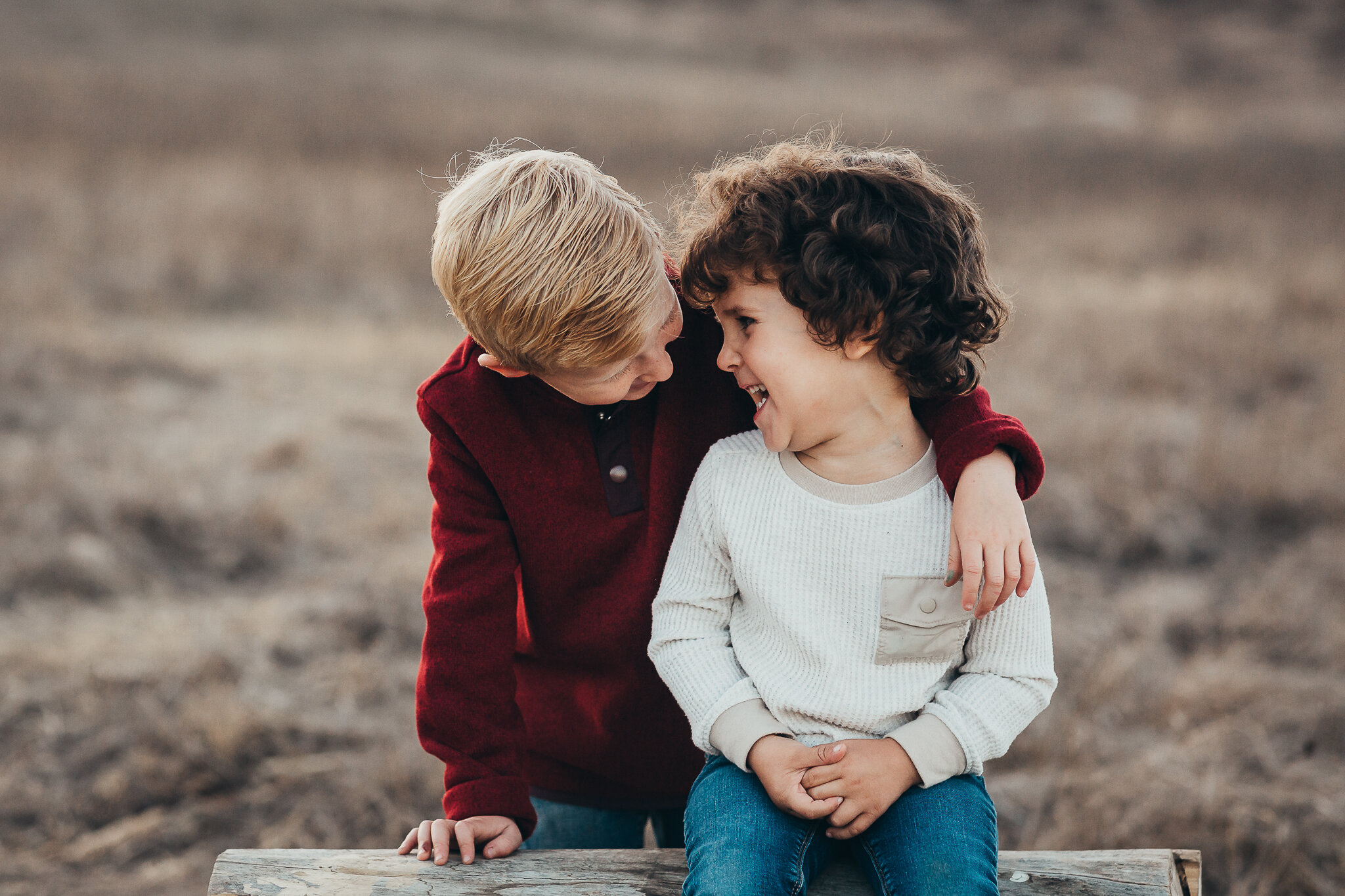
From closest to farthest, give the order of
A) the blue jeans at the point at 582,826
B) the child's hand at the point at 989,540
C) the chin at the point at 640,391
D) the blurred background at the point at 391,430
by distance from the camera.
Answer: the child's hand at the point at 989,540 → the chin at the point at 640,391 → the blue jeans at the point at 582,826 → the blurred background at the point at 391,430

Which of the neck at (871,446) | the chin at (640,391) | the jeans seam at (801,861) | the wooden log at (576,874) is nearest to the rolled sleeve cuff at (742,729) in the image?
the jeans seam at (801,861)

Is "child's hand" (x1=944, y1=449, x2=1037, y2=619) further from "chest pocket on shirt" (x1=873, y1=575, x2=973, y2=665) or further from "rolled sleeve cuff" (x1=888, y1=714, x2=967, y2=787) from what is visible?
"rolled sleeve cuff" (x1=888, y1=714, x2=967, y2=787)

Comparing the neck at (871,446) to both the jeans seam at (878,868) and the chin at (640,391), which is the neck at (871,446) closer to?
the chin at (640,391)

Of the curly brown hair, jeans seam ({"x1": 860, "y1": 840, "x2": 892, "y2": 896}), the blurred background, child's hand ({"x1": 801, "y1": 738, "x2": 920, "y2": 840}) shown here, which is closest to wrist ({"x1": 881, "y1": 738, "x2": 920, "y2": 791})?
child's hand ({"x1": 801, "y1": 738, "x2": 920, "y2": 840})

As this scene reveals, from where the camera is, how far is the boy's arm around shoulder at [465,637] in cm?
152

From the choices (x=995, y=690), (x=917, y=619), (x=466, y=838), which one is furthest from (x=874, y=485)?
(x=466, y=838)

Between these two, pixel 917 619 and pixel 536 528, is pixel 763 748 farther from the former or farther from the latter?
pixel 536 528

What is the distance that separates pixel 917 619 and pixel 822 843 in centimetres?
35

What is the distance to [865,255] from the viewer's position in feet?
4.41

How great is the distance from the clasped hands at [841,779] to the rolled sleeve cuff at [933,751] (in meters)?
0.01

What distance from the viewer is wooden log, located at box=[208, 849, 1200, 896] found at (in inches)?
57.1

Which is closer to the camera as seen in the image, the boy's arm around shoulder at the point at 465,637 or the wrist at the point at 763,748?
the wrist at the point at 763,748

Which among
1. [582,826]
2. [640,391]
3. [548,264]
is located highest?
[548,264]

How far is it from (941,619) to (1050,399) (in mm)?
4501
